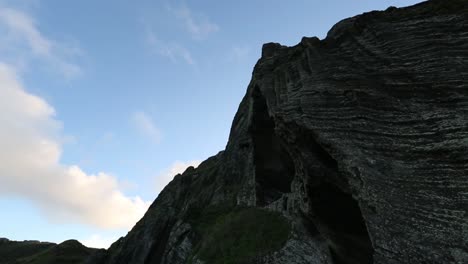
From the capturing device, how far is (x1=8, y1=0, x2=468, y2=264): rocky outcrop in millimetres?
19547

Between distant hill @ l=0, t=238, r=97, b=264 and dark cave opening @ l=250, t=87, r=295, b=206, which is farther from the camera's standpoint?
distant hill @ l=0, t=238, r=97, b=264

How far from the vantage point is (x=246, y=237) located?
3700 cm

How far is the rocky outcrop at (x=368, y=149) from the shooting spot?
64.1ft

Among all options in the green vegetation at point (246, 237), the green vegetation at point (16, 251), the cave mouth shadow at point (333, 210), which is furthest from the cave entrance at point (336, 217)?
the green vegetation at point (16, 251)

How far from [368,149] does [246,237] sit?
1735 centimetres

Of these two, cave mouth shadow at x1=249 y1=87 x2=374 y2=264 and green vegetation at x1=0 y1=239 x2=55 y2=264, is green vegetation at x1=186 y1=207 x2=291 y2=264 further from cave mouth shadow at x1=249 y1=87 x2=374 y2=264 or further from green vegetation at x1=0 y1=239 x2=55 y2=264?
green vegetation at x1=0 y1=239 x2=55 y2=264

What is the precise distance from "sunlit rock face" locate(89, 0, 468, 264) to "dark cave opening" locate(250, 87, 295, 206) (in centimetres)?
49

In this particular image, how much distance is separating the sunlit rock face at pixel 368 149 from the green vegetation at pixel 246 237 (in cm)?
14

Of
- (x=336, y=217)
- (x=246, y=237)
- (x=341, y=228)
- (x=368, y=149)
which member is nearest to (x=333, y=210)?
(x=336, y=217)

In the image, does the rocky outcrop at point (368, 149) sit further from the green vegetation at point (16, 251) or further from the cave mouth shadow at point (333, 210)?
the green vegetation at point (16, 251)

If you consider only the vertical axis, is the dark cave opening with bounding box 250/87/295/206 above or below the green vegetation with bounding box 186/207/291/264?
above

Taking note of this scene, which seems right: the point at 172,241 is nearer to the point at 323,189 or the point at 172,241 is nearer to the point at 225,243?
the point at 225,243

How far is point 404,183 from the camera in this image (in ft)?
68.8

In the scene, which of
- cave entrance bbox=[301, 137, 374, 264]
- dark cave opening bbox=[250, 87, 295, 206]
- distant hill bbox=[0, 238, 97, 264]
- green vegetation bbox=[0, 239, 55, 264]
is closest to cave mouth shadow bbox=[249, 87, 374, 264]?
cave entrance bbox=[301, 137, 374, 264]
